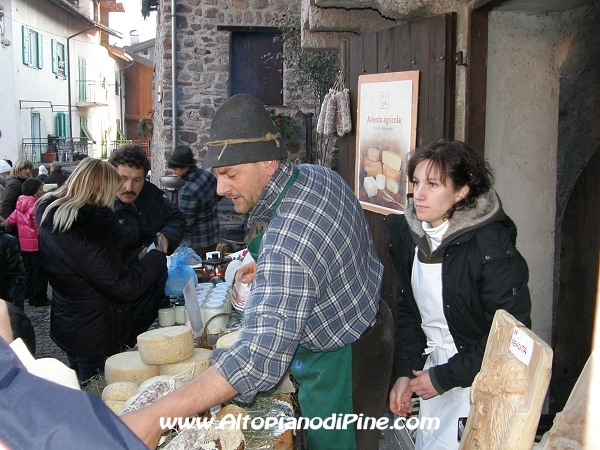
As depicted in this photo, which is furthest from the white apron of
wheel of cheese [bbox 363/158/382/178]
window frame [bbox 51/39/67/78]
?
window frame [bbox 51/39/67/78]

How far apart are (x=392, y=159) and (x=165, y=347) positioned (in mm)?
2112

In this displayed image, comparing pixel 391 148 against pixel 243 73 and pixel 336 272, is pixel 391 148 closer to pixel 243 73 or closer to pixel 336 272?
pixel 336 272

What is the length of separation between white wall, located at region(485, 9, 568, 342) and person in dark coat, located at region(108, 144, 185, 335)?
2.21m

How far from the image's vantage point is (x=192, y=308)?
3334 mm

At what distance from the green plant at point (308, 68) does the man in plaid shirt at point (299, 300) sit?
6.70m

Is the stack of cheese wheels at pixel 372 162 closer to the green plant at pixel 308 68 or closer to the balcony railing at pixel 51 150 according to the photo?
the green plant at pixel 308 68

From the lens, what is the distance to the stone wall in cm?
1059

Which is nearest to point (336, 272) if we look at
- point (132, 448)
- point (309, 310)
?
point (309, 310)

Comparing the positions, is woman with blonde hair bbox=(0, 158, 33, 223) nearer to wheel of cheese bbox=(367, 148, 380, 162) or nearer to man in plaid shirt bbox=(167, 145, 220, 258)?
man in plaid shirt bbox=(167, 145, 220, 258)

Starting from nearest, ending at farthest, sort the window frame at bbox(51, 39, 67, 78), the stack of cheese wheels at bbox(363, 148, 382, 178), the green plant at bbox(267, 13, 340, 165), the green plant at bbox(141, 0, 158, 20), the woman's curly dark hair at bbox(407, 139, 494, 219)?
1. the woman's curly dark hair at bbox(407, 139, 494, 219)
2. the stack of cheese wheels at bbox(363, 148, 382, 178)
3. the green plant at bbox(267, 13, 340, 165)
4. the green plant at bbox(141, 0, 158, 20)
5. the window frame at bbox(51, 39, 67, 78)

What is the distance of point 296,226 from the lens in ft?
6.92

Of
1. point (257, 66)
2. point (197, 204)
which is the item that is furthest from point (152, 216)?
point (257, 66)

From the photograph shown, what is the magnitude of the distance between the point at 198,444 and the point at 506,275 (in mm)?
1263

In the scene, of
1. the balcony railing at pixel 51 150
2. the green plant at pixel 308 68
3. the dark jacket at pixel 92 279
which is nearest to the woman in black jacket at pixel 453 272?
the dark jacket at pixel 92 279
